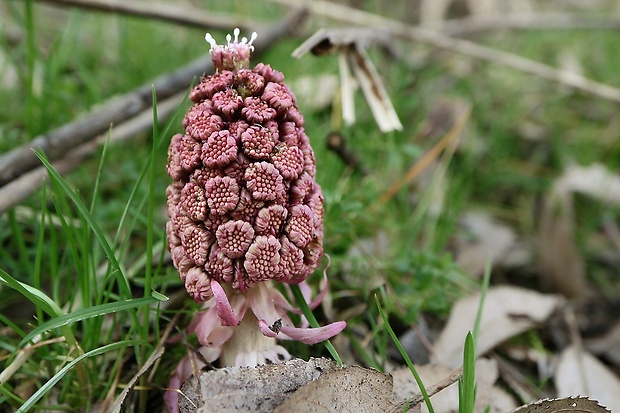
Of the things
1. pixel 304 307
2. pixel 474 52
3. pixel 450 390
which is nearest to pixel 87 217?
pixel 304 307

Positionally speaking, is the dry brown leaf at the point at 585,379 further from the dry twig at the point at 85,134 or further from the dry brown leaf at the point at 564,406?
the dry twig at the point at 85,134

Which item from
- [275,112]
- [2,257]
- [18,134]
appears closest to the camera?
[275,112]

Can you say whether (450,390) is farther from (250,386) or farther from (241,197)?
(241,197)

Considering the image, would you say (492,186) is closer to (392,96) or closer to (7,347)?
(392,96)

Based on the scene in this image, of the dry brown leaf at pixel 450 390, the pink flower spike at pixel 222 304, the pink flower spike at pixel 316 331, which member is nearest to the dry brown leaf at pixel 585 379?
the dry brown leaf at pixel 450 390

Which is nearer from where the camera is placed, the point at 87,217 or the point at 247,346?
the point at 87,217

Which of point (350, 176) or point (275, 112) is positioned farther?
point (350, 176)

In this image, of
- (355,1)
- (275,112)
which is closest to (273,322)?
(275,112)
